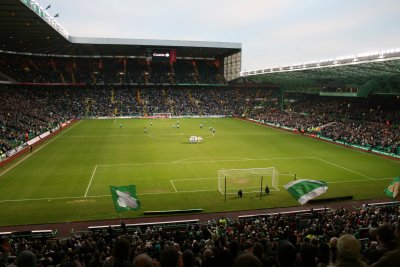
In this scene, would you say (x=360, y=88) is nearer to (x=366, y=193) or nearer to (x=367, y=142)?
(x=367, y=142)

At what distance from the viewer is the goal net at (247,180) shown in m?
27.5

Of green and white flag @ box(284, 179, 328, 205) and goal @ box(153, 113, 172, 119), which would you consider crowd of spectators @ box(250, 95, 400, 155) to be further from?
→ green and white flag @ box(284, 179, 328, 205)

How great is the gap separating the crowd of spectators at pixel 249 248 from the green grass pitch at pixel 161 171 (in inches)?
214

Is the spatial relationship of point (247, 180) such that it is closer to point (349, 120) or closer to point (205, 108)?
point (349, 120)

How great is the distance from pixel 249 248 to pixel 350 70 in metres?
50.2

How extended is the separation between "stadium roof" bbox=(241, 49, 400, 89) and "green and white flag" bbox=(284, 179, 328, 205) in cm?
2641

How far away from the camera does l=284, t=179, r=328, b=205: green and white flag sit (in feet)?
65.1

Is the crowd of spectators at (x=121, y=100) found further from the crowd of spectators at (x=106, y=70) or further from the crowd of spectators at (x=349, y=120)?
the crowd of spectators at (x=349, y=120)

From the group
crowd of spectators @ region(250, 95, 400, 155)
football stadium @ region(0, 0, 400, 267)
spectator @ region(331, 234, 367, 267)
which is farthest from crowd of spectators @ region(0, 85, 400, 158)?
spectator @ region(331, 234, 367, 267)

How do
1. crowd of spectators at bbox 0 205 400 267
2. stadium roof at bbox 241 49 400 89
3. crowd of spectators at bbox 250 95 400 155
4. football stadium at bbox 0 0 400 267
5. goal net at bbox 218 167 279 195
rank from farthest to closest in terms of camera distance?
1. crowd of spectators at bbox 250 95 400 155
2. stadium roof at bbox 241 49 400 89
3. goal net at bbox 218 167 279 195
4. football stadium at bbox 0 0 400 267
5. crowd of spectators at bbox 0 205 400 267

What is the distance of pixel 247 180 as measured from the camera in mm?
29500

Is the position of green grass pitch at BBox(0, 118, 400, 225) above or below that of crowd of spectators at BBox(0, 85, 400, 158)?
below

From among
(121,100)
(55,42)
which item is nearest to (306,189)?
(55,42)

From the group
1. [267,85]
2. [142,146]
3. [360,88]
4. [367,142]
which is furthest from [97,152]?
[267,85]
